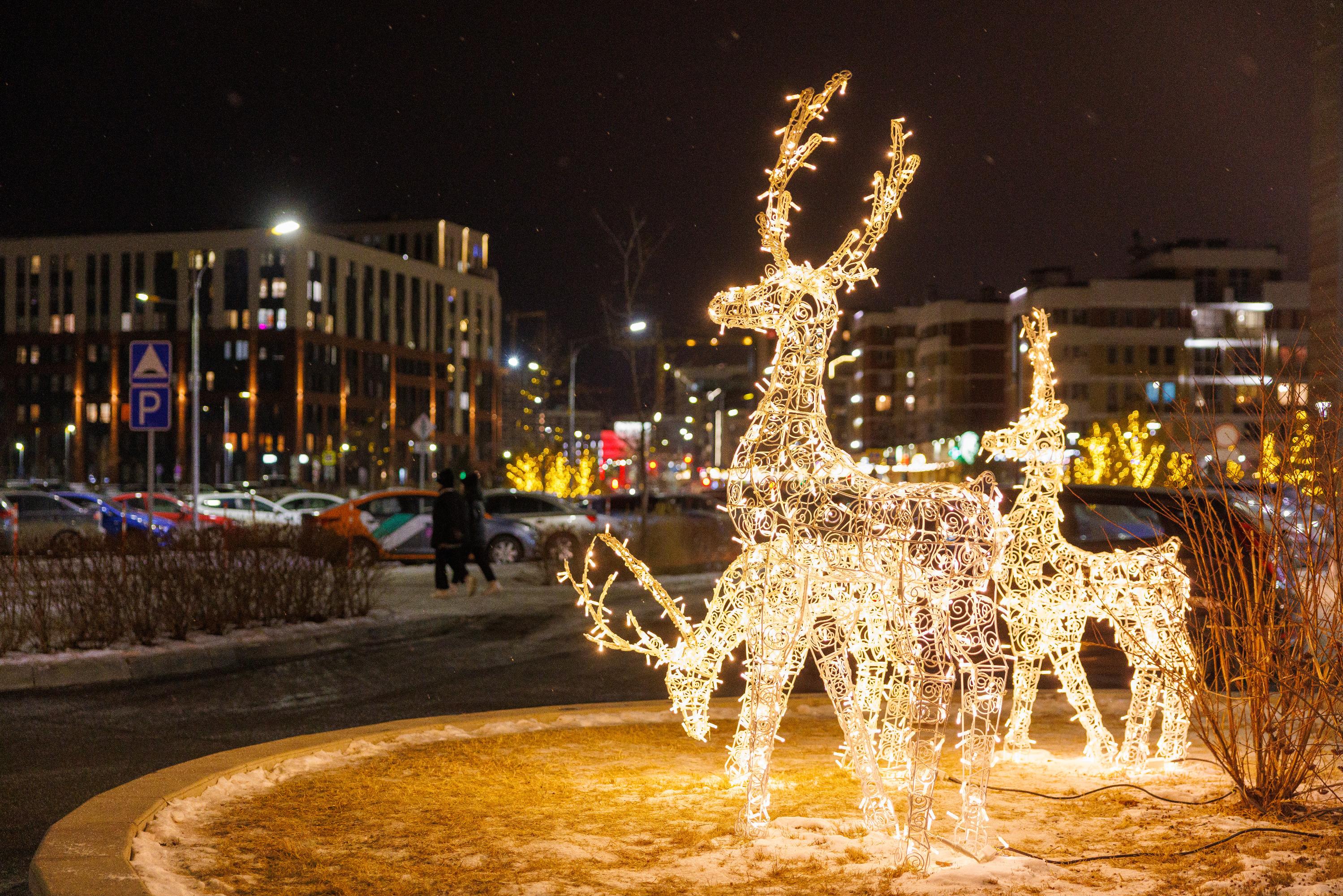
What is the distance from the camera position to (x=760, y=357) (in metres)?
146

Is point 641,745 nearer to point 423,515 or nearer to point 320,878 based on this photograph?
point 320,878

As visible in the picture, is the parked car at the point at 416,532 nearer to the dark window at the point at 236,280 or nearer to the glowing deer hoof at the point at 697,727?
the glowing deer hoof at the point at 697,727

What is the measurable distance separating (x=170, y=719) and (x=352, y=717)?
47.9 inches

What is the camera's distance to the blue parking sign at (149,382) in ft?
48.9

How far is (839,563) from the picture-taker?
5.28m

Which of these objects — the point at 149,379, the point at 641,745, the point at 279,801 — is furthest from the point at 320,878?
the point at 149,379

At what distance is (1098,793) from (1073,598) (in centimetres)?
95

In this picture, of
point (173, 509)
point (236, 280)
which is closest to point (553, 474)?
point (173, 509)

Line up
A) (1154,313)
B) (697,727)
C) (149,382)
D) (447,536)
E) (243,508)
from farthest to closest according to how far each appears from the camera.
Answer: (1154,313) < (243,508) < (447,536) < (149,382) < (697,727)

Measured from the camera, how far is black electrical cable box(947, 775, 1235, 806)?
6.00 m

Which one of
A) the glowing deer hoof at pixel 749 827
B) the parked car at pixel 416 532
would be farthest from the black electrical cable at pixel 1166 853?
the parked car at pixel 416 532

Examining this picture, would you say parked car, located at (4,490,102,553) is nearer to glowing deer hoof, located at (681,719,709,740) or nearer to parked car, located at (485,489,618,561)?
parked car, located at (485,489,618,561)

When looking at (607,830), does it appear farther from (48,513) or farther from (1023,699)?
(48,513)

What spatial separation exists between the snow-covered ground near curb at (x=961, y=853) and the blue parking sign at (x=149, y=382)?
9.20 meters
